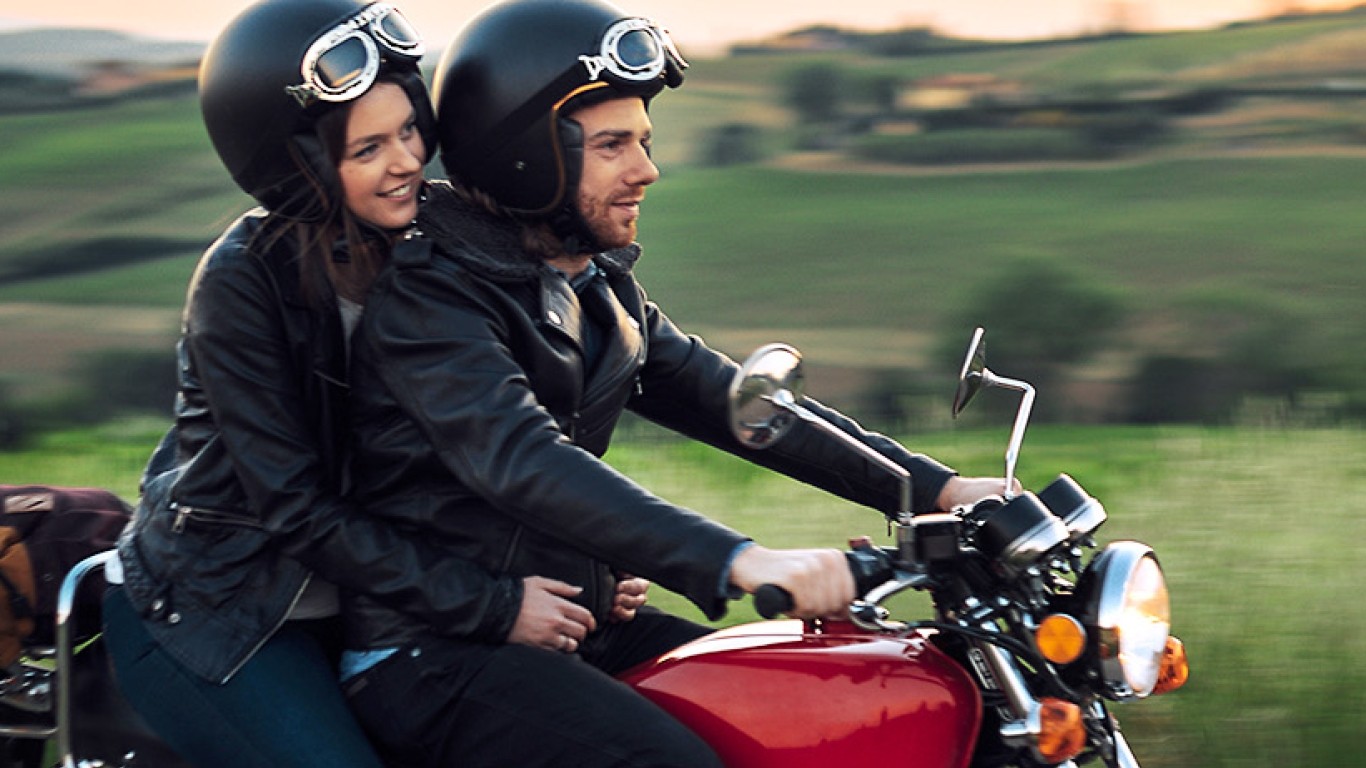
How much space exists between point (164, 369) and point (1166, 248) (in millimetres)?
6505

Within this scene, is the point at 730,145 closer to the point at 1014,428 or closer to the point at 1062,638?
the point at 1014,428

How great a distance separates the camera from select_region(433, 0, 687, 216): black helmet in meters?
2.83

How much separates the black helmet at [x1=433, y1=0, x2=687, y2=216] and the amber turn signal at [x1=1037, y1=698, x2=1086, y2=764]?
1.09m

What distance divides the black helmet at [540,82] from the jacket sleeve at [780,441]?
481mm

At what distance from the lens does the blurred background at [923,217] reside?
415 inches

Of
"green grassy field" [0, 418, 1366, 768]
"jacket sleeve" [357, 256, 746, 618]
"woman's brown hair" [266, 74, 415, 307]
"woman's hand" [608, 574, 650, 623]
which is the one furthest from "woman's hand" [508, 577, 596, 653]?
"green grassy field" [0, 418, 1366, 768]

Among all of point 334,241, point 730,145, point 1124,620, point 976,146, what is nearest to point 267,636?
point 334,241

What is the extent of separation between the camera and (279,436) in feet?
8.71

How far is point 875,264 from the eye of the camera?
12562 millimetres

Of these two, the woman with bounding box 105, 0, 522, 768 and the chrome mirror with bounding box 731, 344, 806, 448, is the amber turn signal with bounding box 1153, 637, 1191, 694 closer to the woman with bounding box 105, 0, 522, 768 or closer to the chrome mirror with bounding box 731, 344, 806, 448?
the chrome mirror with bounding box 731, 344, 806, 448

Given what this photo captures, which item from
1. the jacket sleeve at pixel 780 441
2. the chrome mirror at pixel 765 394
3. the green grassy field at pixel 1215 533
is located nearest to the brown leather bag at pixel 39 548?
the jacket sleeve at pixel 780 441

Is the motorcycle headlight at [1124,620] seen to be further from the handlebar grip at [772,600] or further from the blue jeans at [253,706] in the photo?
the blue jeans at [253,706]

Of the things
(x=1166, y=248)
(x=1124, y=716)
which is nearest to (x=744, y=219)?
(x=1166, y=248)

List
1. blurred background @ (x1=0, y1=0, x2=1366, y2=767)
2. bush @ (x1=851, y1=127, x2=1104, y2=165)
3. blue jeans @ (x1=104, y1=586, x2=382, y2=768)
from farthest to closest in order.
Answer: bush @ (x1=851, y1=127, x2=1104, y2=165) → blurred background @ (x1=0, y1=0, x2=1366, y2=767) → blue jeans @ (x1=104, y1=586, x2=382, y2=768)
